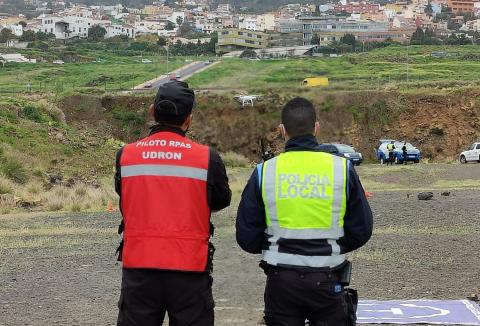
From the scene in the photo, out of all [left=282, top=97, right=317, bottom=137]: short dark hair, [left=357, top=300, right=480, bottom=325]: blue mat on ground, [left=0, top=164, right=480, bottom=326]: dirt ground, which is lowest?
[left=0, top=164, right=480, bottom=326]: dirt ground

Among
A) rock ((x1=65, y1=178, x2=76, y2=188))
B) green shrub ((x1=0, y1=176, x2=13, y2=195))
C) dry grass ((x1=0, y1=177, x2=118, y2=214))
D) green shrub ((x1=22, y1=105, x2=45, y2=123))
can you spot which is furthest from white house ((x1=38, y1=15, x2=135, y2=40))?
dry grass ((x1=0, y1=177, x2=118, y2=214))

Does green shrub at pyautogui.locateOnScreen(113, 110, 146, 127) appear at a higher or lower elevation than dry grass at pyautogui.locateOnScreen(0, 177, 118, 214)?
lower

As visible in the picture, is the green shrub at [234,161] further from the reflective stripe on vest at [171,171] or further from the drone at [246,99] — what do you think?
Answer: the reflective stripe on vest at [171,171]

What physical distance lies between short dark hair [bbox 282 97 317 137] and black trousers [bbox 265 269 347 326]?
86 centimetres

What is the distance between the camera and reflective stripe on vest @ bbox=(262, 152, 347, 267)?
176 inches

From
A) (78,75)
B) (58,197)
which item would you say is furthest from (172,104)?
(78,75)

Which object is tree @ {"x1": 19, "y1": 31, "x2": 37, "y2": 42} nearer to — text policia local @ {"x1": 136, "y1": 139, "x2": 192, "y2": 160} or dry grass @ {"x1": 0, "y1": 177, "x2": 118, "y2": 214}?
dry grass @ {"x1": 0, "y1": 177, "x2": 118, "y2": 214}

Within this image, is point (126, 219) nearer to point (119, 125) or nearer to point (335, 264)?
point (335, 264)

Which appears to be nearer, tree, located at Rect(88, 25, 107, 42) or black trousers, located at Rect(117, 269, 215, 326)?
black trousers, located at Rect(117, 269, 215, 326)

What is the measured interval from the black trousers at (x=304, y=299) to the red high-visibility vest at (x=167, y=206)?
46cm

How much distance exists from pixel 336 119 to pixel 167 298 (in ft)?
156

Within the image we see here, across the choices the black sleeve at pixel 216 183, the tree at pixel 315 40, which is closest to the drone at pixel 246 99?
the black sleeve at pixel 216 183

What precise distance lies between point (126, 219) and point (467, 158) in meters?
35.6

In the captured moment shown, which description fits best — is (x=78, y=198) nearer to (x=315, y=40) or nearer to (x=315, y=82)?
(x=315, y=82)
